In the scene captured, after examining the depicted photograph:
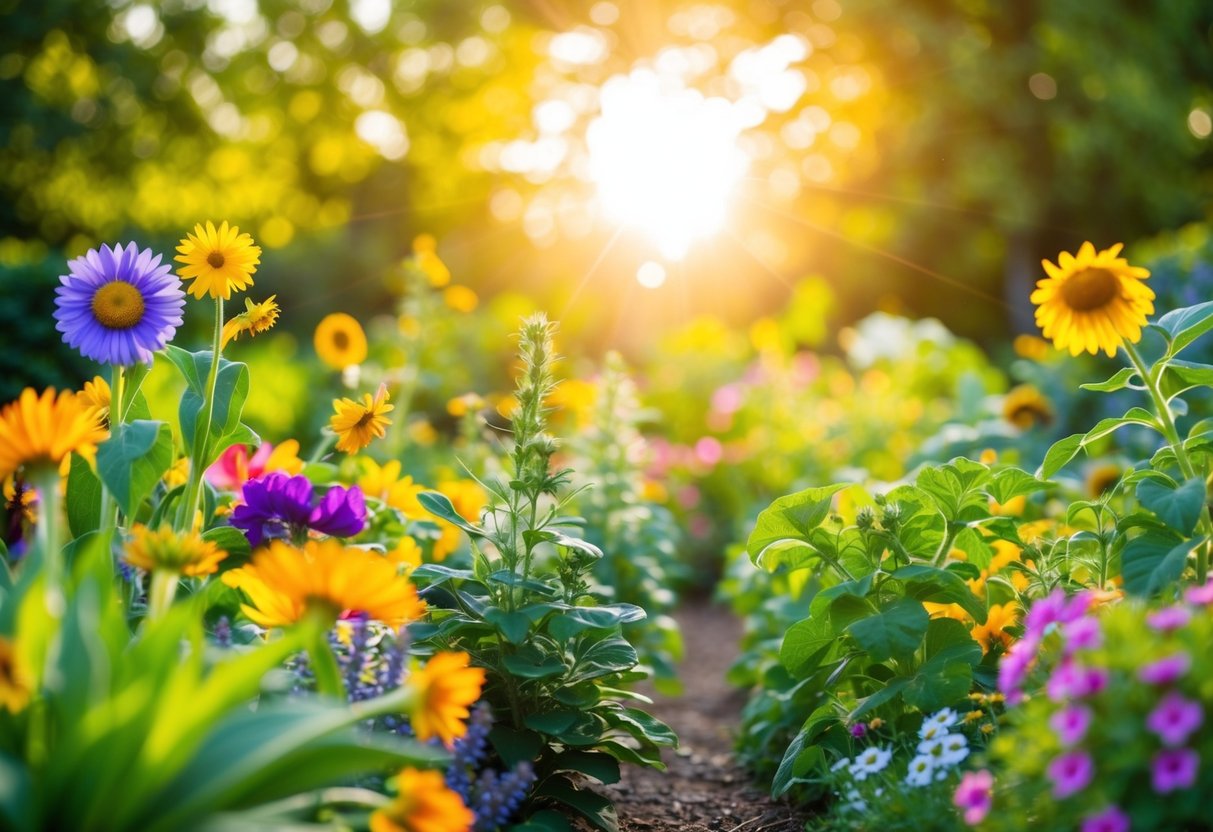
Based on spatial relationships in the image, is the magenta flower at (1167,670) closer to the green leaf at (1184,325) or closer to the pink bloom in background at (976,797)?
the pink bloom in background at (976,797)

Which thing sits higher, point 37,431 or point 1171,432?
point 1171,432

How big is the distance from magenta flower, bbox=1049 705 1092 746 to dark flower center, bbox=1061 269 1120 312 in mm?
840

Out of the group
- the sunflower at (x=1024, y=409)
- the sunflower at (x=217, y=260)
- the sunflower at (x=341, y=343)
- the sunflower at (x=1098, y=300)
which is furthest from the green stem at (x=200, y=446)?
the sunflower at (x=1024, y=409)

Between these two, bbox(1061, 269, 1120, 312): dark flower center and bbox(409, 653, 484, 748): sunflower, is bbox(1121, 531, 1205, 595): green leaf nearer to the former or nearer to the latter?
bbox(1061, 269, 1120, 312): dark flower center

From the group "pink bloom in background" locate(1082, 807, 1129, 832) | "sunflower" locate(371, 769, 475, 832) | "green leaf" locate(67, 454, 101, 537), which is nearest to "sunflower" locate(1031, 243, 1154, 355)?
"pink bloom in background" locate(1082, 807, 1129, 832)

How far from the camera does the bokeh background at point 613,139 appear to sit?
12.4 m

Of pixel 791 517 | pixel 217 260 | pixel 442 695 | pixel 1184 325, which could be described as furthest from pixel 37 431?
pixel 1184 325

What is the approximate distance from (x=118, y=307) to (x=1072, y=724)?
66.6 inches

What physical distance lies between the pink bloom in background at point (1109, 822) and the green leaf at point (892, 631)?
0.55 metres

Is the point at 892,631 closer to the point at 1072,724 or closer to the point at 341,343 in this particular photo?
the point at 1072,724

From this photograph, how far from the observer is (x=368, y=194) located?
59.8 ft

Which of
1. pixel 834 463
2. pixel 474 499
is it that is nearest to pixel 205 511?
pixel 474 499

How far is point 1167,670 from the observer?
47.4 inches

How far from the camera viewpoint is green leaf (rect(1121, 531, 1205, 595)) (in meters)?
1.65
